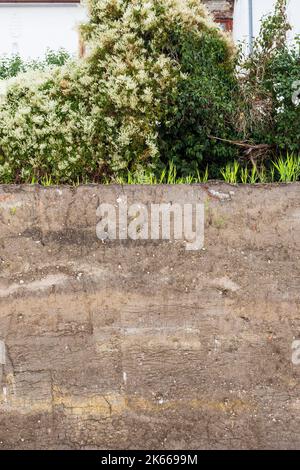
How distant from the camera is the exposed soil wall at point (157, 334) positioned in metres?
4.69

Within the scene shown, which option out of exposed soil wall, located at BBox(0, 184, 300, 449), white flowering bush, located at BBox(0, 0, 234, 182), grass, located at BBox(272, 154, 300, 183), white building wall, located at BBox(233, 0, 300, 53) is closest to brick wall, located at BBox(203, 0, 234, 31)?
white building wall, located at BBox(233, 0, 300, 53)

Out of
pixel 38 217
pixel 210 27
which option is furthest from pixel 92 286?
pixel 210 27

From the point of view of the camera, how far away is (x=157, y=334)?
4.72 meters

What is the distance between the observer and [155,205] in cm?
479

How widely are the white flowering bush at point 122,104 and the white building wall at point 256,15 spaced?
757 mm

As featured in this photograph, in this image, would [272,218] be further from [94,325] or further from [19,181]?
[19,181]

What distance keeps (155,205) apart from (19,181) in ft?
4.04

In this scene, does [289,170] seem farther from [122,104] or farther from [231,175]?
[122,104]

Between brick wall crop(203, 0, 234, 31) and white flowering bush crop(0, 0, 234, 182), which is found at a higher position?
brick wall crop(203, 0, 234, 31)

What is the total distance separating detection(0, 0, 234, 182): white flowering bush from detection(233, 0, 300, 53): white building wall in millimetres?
757

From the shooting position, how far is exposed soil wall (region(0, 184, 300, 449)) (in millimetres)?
4691

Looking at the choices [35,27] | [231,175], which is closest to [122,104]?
[231,175]

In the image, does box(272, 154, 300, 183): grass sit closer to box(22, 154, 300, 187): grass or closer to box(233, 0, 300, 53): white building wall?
box(22, 154, 300, 187): grass
